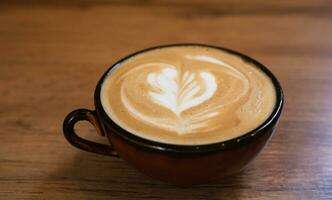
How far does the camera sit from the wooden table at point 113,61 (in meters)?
0.50

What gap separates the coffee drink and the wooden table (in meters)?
0.09

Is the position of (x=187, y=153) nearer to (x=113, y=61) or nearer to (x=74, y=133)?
(x=74, y=133)

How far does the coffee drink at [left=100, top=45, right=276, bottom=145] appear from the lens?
0.45 m

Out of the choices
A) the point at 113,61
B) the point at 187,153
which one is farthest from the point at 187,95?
the point at 113,61

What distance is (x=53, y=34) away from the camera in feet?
3.13

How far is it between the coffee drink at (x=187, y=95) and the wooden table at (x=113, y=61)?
95mm

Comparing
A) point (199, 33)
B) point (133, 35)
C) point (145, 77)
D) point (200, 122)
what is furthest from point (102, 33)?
point (200, 122)

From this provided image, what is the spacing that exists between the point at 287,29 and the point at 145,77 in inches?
22.1

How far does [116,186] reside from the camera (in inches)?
19.8

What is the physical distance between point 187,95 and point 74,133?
0.15 meters

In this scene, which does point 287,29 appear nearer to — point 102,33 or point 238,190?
point 102,33

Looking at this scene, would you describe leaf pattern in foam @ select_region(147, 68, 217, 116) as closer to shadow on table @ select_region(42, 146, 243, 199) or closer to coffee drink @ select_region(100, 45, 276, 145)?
coffee drink @ select_region(100, 45, 276, 145)

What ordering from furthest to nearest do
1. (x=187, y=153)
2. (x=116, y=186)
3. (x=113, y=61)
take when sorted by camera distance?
(x=113, y=61), (x=116, y=186), (x=187, y=153)

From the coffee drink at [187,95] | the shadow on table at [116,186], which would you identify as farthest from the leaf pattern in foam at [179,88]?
the shadow on table at [116,186]
